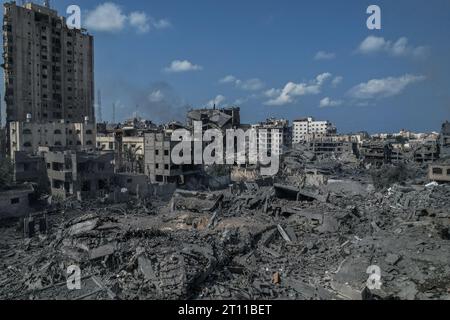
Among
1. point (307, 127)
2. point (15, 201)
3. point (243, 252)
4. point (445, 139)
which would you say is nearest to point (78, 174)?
point (15, 201)

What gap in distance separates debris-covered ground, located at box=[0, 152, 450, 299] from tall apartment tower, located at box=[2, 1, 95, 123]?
3558cm

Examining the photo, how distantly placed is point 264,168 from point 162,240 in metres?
36.4

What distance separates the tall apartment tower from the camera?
53.8 meters

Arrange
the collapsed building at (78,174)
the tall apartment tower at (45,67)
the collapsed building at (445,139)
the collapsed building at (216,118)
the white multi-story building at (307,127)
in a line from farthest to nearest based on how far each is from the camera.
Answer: the white multi-story building at (307,127), the collapsed building at (216,118), the collapsed building at (445,139), the tall apartment tower at (45,67), the collapsed building at (78,174)

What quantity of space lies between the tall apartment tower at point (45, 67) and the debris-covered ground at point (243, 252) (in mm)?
35577

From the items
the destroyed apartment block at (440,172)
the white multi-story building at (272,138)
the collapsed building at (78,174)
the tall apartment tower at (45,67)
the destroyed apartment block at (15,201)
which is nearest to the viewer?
the destroyed apartment block at (15,201)

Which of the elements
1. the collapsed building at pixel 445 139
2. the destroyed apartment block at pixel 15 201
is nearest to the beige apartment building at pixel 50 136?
the destroyed apartment block at pixel 15 201

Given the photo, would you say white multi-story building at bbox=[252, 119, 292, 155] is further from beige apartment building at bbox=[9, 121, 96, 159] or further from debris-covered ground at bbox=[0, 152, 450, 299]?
debris-covered ground at bbox=[0, 152, 450, 299]

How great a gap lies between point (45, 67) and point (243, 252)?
2047 inches

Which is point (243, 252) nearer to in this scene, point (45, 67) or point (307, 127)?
point (45, 67)

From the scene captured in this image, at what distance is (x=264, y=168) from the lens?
2042 inches

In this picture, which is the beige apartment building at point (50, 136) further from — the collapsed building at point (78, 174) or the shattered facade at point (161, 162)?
the collapsed building at point (78, 174)

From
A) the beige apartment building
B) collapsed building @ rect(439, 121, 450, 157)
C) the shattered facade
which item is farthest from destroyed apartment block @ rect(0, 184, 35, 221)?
collapsed building @ rect(439, 121, 450, 157)

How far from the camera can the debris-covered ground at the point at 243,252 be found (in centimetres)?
1270
